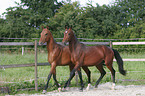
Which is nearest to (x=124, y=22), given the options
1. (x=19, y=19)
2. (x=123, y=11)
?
(x=123, y=11)

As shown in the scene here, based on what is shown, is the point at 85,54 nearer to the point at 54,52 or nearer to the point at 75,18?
the point at 54,52

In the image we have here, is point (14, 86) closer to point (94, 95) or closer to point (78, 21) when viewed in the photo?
point (94, 95)

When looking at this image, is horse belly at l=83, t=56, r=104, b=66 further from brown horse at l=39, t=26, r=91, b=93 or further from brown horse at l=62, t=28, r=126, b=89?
brown horse at l=39, t=26, r=91, b=93

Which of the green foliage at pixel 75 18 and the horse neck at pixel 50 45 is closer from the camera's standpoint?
the horse neck at pixel 50 45

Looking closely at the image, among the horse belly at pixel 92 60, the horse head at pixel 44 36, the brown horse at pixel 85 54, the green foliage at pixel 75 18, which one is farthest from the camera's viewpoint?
the green foliage at pixel 75 18

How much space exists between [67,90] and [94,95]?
1090mm

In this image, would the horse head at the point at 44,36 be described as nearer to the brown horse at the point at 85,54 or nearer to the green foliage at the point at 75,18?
the brown horse at the point at 85,54

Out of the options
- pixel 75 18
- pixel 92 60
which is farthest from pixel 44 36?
pixel 75 18

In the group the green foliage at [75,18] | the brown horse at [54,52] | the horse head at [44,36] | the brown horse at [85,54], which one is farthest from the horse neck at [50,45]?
the green foliage at [75,18]

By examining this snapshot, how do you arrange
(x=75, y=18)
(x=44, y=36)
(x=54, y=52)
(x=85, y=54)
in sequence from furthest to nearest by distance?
(x=75, y=18)
(x=85, y=54)
(x=54, y=52)
(x=44, y=36)

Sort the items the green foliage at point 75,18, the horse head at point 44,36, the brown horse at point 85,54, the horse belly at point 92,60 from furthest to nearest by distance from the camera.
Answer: the green foliage at point 75,18 → the horse belly at point 92,60 → the brown horse at point 85,54 → the horse head at point 44,36

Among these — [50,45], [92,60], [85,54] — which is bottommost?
[92,60]

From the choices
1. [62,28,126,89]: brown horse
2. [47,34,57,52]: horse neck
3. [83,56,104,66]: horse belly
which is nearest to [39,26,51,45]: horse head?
[47,34,57,52]: horse neck

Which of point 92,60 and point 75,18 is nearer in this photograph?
point 92,60
